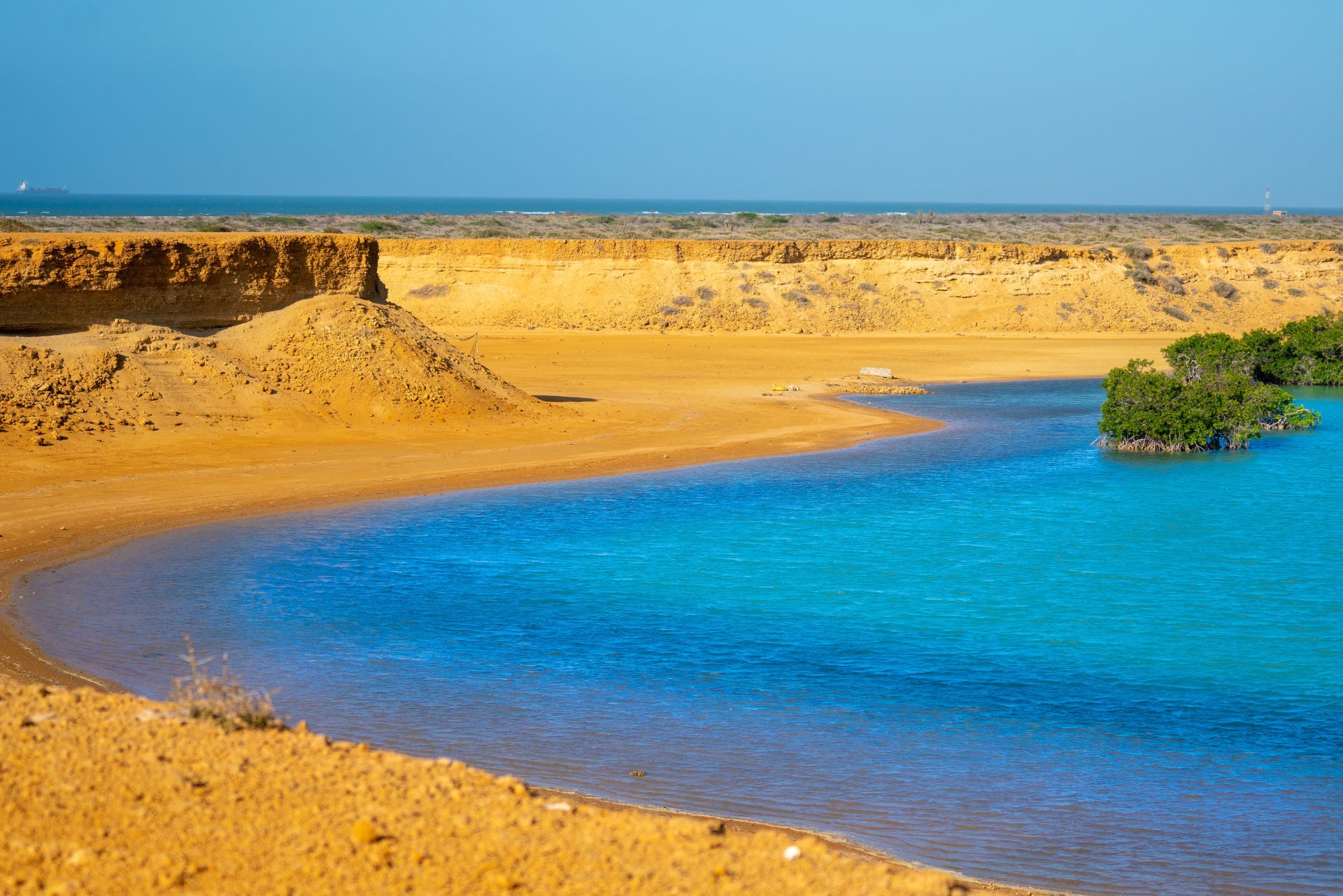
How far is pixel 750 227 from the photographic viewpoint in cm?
7044

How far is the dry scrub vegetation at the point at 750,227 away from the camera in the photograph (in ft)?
193

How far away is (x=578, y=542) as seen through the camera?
14.2m

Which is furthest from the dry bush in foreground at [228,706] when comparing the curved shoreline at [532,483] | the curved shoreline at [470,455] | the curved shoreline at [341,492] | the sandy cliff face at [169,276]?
the sandy cliff face at [169,276]

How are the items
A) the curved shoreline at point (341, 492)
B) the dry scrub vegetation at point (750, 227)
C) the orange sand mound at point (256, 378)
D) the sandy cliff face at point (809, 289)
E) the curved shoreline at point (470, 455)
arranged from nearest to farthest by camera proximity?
1. the curved shoreline at point (341, 492)
2. the curved shoreline at point (470, 455)
3. the orange sand mound at point (256, 378)
4. the sandy cliff face at point (809, 289)
5. the dry scrub vegetation at point (750, 227)

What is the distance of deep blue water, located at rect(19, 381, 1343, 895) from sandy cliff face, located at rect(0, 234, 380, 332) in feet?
23.7

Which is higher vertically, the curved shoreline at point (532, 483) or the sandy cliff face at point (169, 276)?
the sandy cliff face at point (169, 276)

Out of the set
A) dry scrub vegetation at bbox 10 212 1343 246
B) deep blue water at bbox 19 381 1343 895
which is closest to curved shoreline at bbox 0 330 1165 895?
deep blue water at bbox 19 381 1343 895

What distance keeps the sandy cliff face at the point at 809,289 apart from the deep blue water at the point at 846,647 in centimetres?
2564

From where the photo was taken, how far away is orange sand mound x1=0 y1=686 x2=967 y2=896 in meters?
4.78

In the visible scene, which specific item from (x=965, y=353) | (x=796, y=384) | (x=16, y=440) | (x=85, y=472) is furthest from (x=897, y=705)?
(x=965, y=353)

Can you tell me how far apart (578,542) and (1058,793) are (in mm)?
7557

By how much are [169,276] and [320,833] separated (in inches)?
684

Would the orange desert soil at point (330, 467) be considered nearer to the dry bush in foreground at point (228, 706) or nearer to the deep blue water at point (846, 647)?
the dry bush in foreground at point (228, 706)

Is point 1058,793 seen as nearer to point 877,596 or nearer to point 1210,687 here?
point 1210,687
